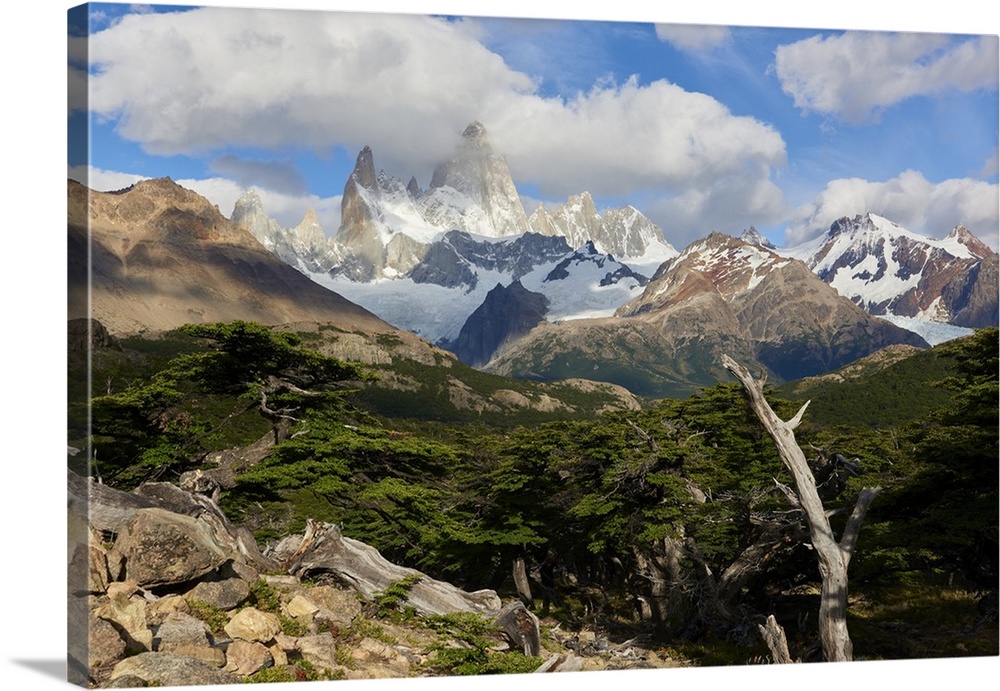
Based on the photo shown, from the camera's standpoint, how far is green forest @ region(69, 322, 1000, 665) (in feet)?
32.2

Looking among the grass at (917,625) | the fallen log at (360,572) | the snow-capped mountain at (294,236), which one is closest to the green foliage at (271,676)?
the fallen log at (360,572)

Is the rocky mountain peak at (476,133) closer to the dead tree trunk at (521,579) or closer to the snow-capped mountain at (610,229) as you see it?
the snow-capped mountain at (610,229)

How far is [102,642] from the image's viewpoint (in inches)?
248

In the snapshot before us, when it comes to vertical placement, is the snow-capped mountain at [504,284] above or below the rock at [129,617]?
above

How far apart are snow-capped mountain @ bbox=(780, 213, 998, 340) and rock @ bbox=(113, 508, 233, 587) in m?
8.52

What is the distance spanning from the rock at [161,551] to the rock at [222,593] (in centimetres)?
12

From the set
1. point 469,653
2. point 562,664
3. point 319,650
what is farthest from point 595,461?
point 319,650

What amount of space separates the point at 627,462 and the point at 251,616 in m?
5.84

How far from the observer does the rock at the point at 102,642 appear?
6.28 metres

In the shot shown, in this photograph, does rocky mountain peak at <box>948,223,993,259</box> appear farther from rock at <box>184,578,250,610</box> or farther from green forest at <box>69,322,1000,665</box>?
rock at <box>184,578,250,610</box>

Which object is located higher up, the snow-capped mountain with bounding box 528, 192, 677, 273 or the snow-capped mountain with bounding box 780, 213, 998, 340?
the snow-capped mountain with bounding box 528, 192, 677, 273

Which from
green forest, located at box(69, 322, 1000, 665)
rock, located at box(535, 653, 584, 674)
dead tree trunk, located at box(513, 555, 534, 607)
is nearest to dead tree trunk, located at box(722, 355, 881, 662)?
green forest, located at box(69, 322, 1000, 665)

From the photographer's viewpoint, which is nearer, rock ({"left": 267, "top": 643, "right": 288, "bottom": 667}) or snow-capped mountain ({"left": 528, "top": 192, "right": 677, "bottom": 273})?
rock ({"left": 267, "top": 643, "right": 288, "bottom": 667})

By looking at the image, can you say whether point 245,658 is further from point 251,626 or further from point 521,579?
point 521,579
